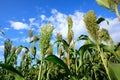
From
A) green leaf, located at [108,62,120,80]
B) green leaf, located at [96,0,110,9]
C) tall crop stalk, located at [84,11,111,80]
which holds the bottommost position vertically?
green leaf, located at [108,62,120,80]

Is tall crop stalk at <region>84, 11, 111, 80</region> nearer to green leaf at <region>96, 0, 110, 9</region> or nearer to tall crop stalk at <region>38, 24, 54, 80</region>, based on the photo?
green leaf at <region>96, 0, 110, 9</region>

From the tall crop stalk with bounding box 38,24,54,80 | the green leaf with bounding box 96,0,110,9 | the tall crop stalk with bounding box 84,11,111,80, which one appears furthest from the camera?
the tall crop stalk with bounding box 38,24,54,80

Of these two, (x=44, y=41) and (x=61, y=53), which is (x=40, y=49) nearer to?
(x=44, y=41)

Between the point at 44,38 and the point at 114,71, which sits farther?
the point at 44,38

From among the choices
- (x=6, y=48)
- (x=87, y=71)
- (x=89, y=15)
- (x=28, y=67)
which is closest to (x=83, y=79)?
(x=87, y=71)

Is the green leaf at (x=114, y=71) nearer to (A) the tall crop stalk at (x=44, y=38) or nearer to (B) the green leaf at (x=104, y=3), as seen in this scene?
(B) the green leaf at (x=104, y=3)

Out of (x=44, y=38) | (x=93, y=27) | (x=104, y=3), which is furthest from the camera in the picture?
(x=44, y=38)

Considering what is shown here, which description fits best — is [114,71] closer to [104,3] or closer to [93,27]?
[93,27]

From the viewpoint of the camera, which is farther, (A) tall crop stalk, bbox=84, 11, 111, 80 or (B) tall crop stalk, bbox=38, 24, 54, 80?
(B) tall crop stalk, bbox=38, 24, 54, 80

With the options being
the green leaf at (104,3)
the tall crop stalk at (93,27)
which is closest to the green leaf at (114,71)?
the tall crop stalk at (93,27)

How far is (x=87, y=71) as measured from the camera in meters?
5.02

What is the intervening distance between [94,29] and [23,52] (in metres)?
5.39

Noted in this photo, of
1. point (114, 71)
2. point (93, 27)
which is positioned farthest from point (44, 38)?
point (114, 71)

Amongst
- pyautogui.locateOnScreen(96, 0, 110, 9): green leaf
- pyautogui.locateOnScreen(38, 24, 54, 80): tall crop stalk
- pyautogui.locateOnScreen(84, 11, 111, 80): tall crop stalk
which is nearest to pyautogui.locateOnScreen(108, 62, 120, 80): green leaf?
pyautogui.locateOnScreen(84, 11, 111, 80): tall crop stalk
